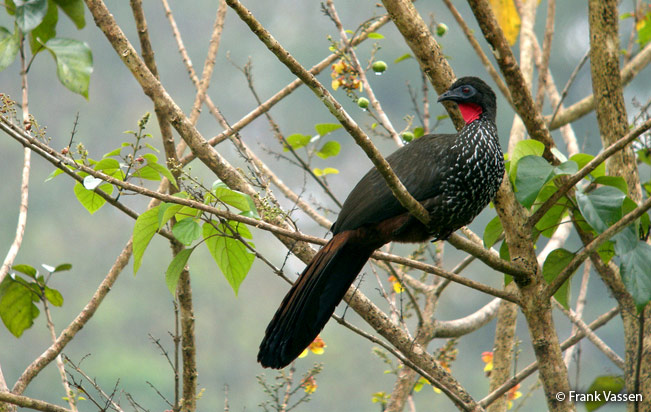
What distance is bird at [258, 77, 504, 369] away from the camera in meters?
2.31

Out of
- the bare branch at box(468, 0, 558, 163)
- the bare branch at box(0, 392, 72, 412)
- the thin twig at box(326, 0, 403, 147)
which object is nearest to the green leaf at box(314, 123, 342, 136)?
the thin twig at box(326, 0, 403, 147)

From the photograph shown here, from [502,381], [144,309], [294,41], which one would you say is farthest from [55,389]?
[502,381]

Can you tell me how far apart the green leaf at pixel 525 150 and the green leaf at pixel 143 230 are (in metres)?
1.07

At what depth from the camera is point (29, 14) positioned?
1770 millimetres

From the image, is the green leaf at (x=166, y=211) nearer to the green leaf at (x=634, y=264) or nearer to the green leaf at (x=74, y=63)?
the green leaf at (x=74, y=63)

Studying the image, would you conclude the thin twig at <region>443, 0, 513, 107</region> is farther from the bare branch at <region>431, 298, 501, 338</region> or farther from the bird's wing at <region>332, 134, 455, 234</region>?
the bare branch at <region>431, 298, 501, 338</region>

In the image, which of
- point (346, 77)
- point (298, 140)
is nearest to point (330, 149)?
point (298, 140)

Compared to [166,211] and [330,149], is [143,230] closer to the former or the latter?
[166,211]

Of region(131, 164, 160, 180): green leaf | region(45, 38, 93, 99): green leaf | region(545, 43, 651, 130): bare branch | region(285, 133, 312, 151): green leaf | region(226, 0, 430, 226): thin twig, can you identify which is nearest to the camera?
region(226, 0, 430, 226): thin twig

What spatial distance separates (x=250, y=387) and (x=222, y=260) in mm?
6612

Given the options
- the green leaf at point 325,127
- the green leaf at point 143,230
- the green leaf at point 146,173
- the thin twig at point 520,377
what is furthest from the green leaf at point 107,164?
the thin twig at point 520,377

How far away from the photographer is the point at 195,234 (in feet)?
6.12

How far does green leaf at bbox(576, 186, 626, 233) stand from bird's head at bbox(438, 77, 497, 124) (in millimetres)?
717

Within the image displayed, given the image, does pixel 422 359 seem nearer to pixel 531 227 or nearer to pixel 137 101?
pixel 531 227
